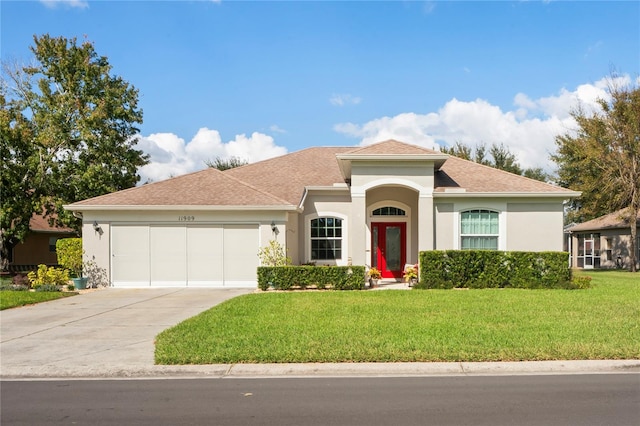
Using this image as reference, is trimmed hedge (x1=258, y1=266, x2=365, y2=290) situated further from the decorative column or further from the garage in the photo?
the garage

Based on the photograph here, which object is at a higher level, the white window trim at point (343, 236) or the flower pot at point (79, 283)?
the white window trim at point (343, 236)

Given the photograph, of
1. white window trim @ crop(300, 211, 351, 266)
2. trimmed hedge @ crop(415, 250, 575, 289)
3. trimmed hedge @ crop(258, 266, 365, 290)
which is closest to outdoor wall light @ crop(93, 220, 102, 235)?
trimmed hedge @ crop(258, 266, 365, 290)

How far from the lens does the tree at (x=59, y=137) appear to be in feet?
86.0

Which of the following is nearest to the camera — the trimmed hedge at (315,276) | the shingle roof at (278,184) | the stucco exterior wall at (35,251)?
the trimmed hedge at (315,276)

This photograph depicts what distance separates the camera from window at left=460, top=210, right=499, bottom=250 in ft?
68.9

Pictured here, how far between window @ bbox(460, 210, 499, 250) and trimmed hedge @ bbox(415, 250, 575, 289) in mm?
2269

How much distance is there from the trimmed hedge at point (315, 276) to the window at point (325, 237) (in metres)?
3.65

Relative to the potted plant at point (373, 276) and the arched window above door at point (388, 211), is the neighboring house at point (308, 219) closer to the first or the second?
the arched window above door at point (388, 211)

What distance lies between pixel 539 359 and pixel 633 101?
91.3 ft

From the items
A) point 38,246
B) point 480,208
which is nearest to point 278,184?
point 480,208

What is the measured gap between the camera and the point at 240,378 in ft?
25.9

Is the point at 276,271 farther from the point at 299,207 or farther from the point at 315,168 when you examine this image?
the point at 315,168

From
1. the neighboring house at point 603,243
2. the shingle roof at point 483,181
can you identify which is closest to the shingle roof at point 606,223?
the neighboring house at point 603,243

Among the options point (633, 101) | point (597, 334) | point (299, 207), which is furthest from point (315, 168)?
point (633, 101)
